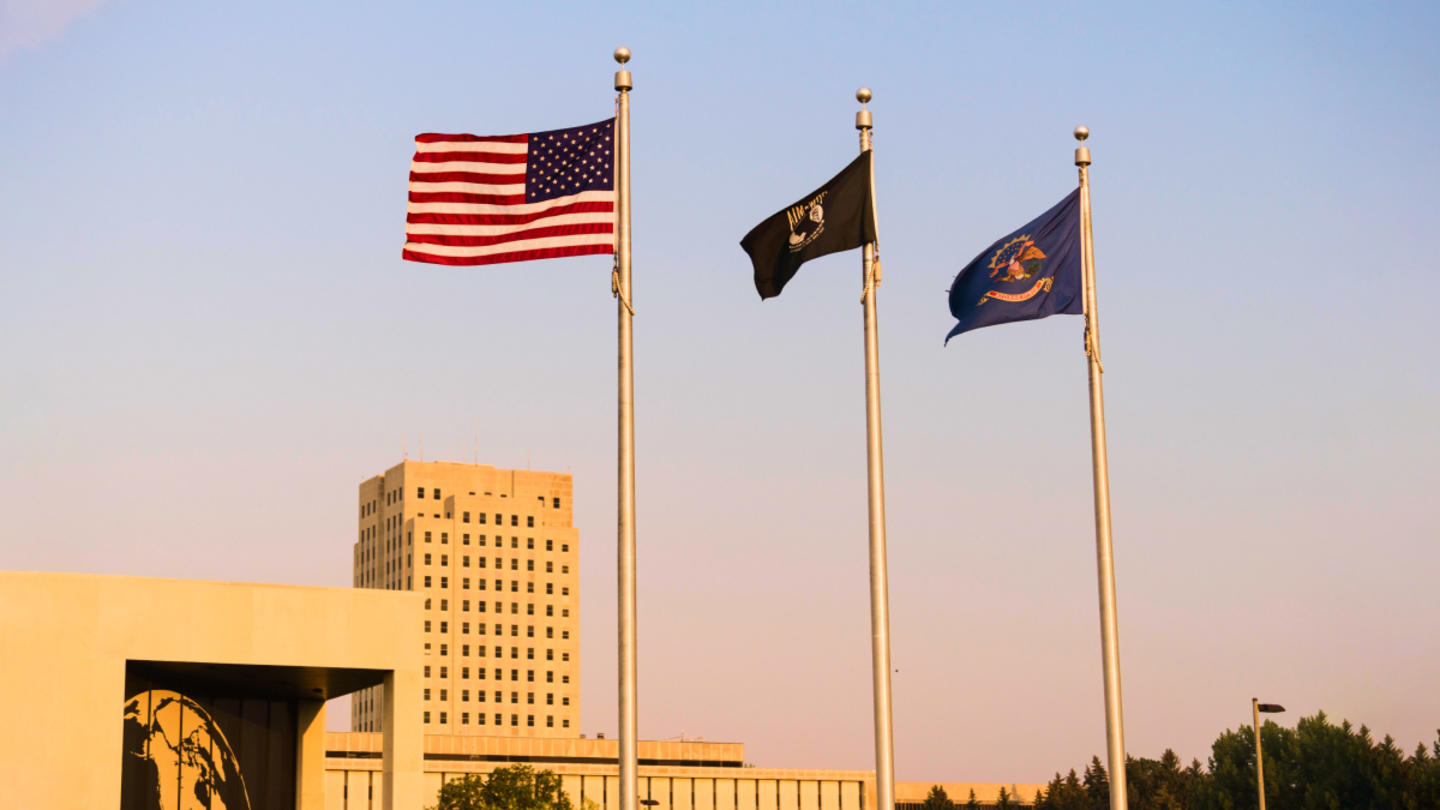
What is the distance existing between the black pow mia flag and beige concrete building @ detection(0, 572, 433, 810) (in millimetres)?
12875

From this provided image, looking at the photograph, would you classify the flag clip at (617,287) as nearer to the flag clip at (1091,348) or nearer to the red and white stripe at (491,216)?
the red and white stripe at (491,216)

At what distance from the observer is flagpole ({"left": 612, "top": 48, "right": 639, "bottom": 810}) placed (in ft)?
78.6

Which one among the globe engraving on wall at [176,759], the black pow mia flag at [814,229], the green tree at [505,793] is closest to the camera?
the black pow mia flag at [814,229]

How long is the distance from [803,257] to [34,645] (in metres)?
16.6

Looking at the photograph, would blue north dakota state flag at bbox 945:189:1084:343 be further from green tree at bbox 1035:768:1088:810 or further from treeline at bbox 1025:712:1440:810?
green tree at bbox 1035:768:1088:810

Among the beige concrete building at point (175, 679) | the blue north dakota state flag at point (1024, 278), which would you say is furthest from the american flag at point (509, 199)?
the beige concrete building at point (175, 679)

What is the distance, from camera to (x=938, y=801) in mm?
167125

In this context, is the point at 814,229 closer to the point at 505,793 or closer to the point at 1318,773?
the point at 505,793

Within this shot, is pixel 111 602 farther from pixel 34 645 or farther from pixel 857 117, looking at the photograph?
pixel 857 117

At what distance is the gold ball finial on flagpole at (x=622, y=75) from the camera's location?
26.1m

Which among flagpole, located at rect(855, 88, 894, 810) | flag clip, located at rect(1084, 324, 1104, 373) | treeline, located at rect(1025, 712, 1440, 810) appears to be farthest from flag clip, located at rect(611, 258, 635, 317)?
treeline, located at rect(1025, 712, 1440, 810)

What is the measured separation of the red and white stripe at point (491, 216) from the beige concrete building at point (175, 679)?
39.3ft

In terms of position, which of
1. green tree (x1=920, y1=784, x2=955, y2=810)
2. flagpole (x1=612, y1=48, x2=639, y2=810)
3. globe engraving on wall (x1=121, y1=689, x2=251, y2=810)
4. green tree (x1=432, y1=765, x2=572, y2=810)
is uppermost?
flagpole (x1=612, y1=48, x2=639, y2=810)

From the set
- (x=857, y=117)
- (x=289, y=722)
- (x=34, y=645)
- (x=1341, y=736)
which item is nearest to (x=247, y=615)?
(x=34, y=645)
